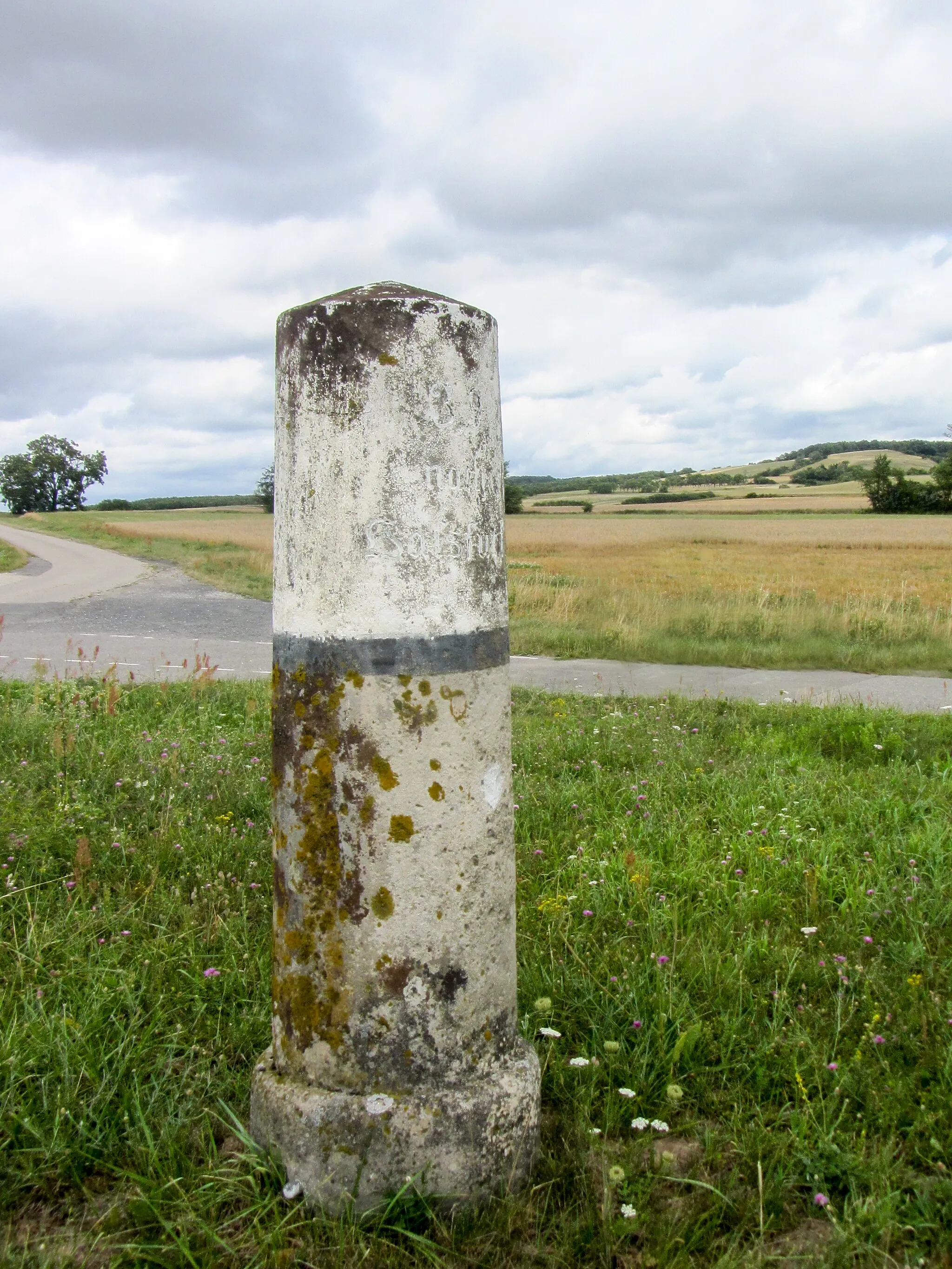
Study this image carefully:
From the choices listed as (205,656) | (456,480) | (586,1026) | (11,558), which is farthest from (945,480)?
(456,480)

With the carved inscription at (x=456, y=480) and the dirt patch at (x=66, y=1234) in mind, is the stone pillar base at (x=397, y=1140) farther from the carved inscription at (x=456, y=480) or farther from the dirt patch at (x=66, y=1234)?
the carved inscription at (x=456, y=480)

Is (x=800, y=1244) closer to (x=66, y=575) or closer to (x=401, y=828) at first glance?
(x=401, y=828)

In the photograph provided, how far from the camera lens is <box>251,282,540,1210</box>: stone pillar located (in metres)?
2.07

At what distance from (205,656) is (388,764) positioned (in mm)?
5453

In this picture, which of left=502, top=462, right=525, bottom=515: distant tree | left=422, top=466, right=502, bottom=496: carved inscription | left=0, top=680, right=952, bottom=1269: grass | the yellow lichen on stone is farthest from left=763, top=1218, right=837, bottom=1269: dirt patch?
left=502, top=462, right=525, bottom=515: distant tree

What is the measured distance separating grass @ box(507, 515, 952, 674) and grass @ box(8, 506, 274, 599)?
20.2ft

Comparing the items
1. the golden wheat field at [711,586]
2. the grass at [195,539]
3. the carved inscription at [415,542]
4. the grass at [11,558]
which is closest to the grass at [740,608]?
the golden wheat field at [711,586]

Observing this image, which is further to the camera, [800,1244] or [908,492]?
[908,492]

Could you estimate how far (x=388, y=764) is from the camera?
2.08m

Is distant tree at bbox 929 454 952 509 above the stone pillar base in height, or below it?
above

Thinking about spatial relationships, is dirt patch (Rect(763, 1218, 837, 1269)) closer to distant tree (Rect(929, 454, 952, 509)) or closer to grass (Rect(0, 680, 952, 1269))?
grass (Rect(0, 680, 952, 1269))

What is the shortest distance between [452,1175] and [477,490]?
1.58m

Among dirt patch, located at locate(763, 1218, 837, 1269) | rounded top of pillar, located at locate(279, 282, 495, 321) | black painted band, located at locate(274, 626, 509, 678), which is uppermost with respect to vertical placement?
Answer: rounded top of pillar, located at locate(279, 282, 495, 321)

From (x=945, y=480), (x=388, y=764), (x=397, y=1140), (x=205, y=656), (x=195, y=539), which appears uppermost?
(x=945, y=480)
